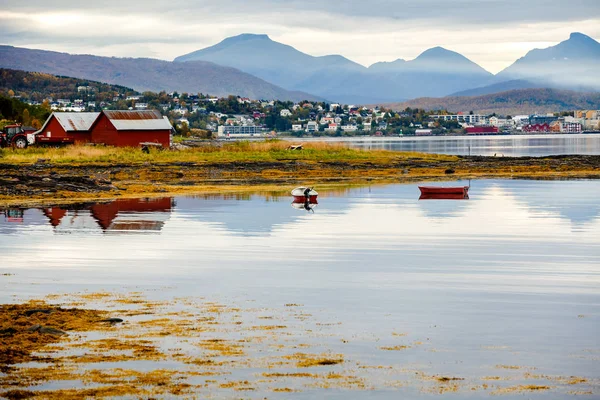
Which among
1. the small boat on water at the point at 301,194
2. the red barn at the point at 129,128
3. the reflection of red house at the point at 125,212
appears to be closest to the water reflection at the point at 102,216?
the reflection of red house at the point at 125,212

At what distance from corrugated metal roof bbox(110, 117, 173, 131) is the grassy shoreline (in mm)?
3174

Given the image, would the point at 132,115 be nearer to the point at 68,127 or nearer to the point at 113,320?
the point at 68,127

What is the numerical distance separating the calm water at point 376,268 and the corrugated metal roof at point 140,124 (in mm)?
35379

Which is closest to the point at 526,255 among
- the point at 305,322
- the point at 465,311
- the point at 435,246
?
the point at 435,246

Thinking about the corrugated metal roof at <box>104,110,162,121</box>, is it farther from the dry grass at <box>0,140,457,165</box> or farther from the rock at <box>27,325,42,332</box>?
the rock at <box>27,325,42,332</box>

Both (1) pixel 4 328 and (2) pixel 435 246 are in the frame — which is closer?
(1) pixel 4 328

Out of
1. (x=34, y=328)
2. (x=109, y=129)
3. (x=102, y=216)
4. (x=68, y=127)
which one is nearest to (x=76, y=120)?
(x=68, y=127)

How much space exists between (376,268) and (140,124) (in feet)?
191

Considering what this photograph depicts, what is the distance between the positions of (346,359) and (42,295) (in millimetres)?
7611

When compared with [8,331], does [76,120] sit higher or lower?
higher

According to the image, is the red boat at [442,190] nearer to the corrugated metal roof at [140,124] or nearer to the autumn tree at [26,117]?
the corrugated metal roof at [140,124]

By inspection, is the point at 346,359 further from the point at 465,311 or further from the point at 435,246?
the point at 435,246

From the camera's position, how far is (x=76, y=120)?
81.1 m

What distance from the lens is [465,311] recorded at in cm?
1744
